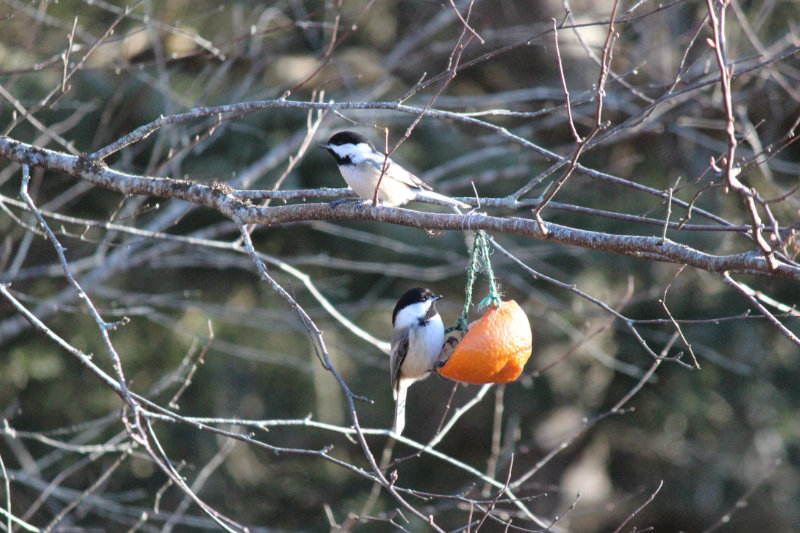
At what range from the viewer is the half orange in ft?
9.61

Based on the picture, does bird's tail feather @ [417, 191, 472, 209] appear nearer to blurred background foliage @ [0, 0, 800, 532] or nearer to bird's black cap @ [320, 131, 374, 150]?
bird's black cap @ [320, 131, 374, 150]

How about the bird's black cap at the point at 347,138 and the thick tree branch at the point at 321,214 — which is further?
the bird's black cap at the point at 347,138

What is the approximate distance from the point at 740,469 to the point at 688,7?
3.82 metres

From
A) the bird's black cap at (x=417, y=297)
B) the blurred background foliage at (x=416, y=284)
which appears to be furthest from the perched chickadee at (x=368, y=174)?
the blurred background foliage at (x=416, y=284)

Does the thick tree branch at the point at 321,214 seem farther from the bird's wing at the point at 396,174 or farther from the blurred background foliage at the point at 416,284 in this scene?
the blurred background foliage at the point at 416,284

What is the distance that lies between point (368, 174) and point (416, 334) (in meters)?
0.77

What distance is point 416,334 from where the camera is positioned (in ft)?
12.8

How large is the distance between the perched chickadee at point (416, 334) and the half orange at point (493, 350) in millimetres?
794

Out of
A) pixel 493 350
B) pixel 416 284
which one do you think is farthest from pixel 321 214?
pixel 416 284

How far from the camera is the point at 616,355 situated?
676 centimetres

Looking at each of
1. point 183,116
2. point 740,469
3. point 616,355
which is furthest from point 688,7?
point 183,116

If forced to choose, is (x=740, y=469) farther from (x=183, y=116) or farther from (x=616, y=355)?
(x=183, y=116)

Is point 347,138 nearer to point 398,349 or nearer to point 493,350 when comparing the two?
point 398,349

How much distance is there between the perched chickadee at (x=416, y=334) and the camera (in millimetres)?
3887
